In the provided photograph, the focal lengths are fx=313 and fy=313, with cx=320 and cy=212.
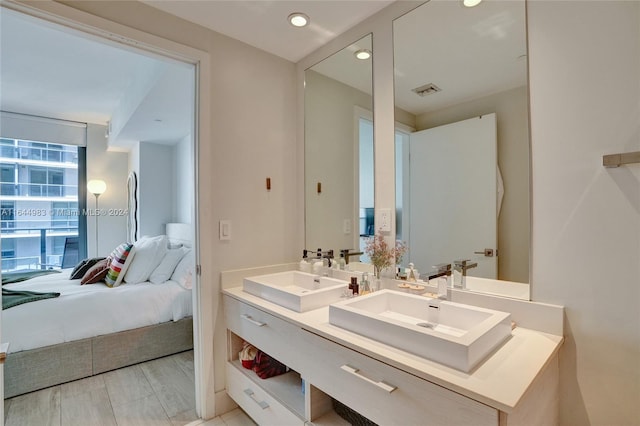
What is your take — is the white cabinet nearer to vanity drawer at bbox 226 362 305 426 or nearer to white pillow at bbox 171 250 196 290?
vanity drawer at bbox 226 362 305 426

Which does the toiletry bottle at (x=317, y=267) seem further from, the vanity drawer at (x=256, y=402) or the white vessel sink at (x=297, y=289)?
the vanity drawer at (x=256, y=402)

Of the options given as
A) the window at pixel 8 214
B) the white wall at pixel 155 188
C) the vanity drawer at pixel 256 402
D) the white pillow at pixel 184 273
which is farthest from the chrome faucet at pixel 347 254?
the window at pixel 8 214

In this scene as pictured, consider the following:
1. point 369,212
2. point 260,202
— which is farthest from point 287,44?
point 369,212

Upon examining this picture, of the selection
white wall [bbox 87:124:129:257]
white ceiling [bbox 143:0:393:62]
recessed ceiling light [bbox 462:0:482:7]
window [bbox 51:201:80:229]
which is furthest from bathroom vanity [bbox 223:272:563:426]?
window [bbox 51:201:80:229]

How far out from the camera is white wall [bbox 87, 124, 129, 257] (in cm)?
460

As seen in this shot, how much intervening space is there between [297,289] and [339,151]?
0.96m

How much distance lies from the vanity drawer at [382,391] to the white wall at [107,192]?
459 centimetres

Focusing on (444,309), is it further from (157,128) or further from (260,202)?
(157,128)

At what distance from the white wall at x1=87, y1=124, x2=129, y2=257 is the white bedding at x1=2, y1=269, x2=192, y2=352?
5.23ft

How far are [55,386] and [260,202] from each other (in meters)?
2.07

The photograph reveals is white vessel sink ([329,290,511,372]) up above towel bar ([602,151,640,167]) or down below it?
below

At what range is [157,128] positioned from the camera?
379 centimetres

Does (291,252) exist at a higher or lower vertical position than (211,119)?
lower

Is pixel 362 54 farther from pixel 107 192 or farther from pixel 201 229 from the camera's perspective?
pixel 107 192
